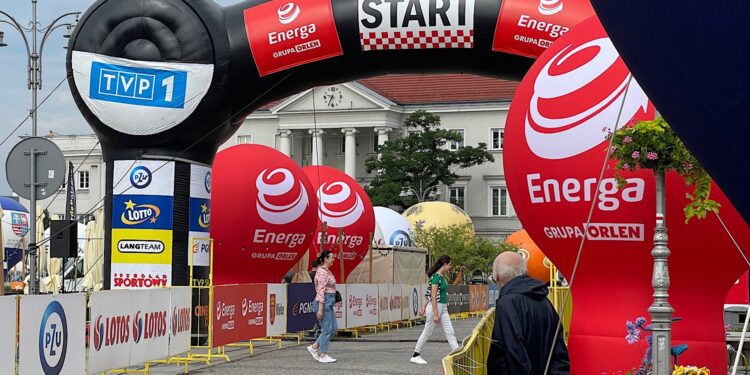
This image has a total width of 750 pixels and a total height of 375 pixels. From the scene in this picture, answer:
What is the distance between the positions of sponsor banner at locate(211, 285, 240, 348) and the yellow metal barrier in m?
7.28

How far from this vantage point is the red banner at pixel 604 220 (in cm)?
1091

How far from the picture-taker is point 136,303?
44.2 feet

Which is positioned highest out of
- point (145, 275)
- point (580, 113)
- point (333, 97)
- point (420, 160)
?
point (333, 97)

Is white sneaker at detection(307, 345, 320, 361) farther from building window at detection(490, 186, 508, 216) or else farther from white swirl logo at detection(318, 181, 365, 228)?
building window at detection(490, 186, 508, 216)

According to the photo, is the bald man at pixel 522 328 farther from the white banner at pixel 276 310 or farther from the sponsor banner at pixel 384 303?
the sponsor banner at pixel 384 303

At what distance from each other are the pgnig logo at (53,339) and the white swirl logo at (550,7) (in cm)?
889

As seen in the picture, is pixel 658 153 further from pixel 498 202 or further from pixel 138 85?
pixel 498 202

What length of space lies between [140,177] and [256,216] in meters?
3.58

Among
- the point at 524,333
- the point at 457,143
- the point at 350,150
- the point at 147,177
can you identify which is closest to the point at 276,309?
the point at 147,177

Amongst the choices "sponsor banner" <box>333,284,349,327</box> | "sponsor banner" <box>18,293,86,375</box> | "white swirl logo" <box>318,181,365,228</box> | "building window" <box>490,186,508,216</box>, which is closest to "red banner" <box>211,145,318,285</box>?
"sponsor banner" <box>333,284,349,327</box>

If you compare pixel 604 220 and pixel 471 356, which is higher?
pixel 604 220

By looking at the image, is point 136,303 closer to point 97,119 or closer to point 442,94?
point 97,119

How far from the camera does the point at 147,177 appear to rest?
59.2 feet

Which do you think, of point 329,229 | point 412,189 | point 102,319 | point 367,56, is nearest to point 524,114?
point 102,319
